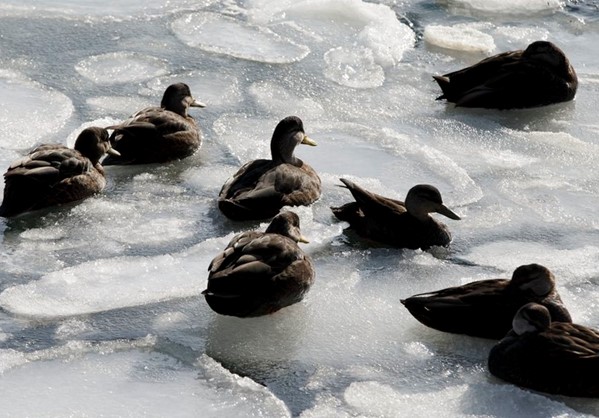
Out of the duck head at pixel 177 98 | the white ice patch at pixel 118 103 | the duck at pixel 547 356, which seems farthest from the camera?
the white ice patch at pixel 118 103

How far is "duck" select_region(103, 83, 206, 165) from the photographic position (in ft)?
27.8

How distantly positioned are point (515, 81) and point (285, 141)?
7.75 ft

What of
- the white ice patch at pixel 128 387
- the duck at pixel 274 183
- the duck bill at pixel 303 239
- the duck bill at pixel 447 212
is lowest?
the white ice patch at pixel 128 387

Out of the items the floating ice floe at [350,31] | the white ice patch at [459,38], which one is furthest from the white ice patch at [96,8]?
the white ice patch at [459,38]

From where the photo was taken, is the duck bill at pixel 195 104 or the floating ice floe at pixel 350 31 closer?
the duck bill at pixel 195 104

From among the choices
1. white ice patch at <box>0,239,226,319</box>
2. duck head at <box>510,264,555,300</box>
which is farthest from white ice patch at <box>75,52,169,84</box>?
duck head at <box>510,264,555,300</box>

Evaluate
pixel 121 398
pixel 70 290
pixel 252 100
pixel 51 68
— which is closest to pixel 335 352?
pixel 121 398

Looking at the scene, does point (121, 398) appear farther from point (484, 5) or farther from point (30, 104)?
point (484, 5)

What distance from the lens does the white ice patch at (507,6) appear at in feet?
38.9

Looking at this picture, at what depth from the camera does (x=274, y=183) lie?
25.7 ft

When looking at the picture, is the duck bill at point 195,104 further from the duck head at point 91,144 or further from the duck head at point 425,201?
the duck head at point 425,201

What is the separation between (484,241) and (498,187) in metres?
0.87

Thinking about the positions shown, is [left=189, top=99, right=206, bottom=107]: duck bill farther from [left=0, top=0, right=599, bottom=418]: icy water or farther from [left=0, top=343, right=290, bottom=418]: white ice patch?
[left=0, top=343, right=290, bottom=418]: white ice patch

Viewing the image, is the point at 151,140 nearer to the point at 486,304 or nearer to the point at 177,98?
the point at 177,98
